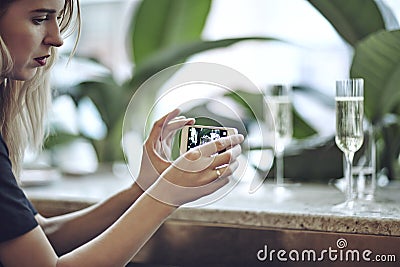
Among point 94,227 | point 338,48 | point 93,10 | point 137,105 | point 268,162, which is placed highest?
point 93,10

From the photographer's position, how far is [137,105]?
3.69 feet

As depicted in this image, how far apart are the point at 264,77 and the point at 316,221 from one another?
959 millimetres

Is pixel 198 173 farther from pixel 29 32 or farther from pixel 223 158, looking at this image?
pixel 29 32

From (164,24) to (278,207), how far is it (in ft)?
2.55

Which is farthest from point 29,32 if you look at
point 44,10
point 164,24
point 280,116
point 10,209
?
point 164,24

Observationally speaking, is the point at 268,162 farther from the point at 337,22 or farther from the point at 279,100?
the point at 337,22

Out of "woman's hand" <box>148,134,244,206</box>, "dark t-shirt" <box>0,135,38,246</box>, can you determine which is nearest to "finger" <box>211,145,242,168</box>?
"woman's hand" <box>148,134,244,206</box>

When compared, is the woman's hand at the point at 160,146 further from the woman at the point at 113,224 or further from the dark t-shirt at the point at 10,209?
the dark t-shirt at the point at 10,209

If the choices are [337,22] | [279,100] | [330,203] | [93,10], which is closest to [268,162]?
[330,203]

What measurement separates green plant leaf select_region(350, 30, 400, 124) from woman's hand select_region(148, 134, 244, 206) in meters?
0.42

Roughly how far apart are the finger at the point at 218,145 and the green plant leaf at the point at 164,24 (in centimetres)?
82

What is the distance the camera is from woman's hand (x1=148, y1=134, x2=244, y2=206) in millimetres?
864

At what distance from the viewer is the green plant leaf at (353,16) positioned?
1.28 m

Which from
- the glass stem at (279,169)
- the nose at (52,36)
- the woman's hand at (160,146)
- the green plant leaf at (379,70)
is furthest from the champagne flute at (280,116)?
the nose at (52,36)
